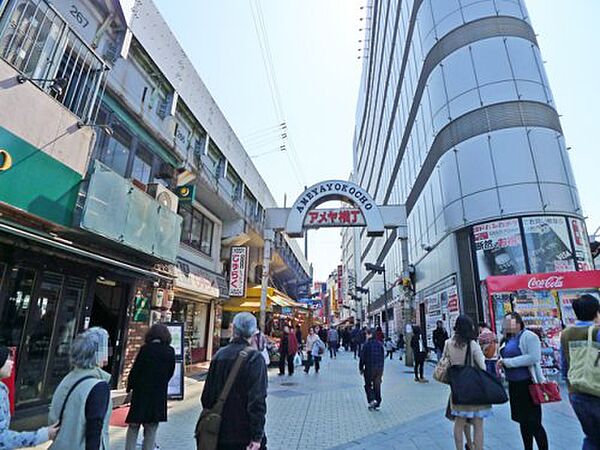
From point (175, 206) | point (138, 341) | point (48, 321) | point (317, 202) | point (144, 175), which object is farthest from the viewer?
point (317, 202)

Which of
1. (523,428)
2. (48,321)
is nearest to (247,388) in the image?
(523,428)

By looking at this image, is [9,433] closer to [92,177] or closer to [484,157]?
[92,177]

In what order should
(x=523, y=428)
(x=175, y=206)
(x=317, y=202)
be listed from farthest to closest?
(x=317, y=202), (x=175, y=206), (x=523, y=428)

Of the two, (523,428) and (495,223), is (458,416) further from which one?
(495,223)

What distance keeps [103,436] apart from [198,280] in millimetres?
10717

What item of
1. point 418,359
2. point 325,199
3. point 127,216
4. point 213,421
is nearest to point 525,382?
point 213,421

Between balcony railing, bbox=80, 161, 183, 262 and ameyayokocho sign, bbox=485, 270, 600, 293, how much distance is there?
31.9 ft

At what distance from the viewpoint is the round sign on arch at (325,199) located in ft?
47.1

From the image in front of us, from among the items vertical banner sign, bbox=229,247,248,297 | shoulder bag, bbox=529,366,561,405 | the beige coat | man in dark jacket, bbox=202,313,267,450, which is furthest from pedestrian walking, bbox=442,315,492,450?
vertical banner sign, bbox=229,247,248,297

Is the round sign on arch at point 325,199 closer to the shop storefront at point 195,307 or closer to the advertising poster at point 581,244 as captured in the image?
the shop storefront at point 195,307

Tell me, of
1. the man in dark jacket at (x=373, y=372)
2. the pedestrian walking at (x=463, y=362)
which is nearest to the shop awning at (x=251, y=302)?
the man in dark jacket at (x=373, y=372)

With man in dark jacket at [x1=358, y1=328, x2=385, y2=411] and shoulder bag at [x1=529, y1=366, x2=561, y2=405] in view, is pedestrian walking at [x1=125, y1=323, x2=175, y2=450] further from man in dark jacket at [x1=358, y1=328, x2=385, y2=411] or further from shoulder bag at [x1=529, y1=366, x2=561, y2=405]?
man in dark jacket at [x1=358, y1=328, x2=385, y2=411]

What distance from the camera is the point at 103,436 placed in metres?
2.52

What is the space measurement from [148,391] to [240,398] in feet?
7.34
